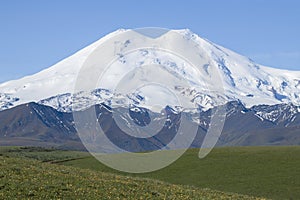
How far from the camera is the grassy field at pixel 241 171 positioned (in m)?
64.6

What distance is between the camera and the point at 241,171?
76438mm

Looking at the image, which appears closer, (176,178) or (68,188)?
(68,188)

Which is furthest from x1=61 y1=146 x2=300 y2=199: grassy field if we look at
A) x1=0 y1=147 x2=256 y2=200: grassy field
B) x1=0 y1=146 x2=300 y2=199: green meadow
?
x1=0 y1=147 x2=256 y2=200: grassy field

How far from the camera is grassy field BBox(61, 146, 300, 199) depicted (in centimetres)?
6458

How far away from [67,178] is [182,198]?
33.4ft

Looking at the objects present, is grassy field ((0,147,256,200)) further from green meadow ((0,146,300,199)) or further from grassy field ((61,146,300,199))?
grassy field ((61,146,300,199))

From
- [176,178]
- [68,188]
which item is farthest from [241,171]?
[68,188]

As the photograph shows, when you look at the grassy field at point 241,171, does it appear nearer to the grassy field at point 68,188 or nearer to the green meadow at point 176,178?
the green meadow at point 176,178

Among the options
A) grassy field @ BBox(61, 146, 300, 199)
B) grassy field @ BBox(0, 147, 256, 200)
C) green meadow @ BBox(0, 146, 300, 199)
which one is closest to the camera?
A: grassy field @ BBox(0, 147, 256, 200)

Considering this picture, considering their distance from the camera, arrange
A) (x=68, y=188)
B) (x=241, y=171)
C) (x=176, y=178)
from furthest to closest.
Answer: (x=241, y=171), (x=176, y=178), (x=68, y=188)

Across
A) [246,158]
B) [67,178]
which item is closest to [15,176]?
[67,178]

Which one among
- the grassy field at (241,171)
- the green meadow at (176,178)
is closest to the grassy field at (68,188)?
the green meadow at (176,178)

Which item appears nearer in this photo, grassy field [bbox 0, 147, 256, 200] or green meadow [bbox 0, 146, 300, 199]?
grassy field [bbox 0, 147, 256, 200]

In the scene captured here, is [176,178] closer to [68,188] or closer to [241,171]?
[241,171]
